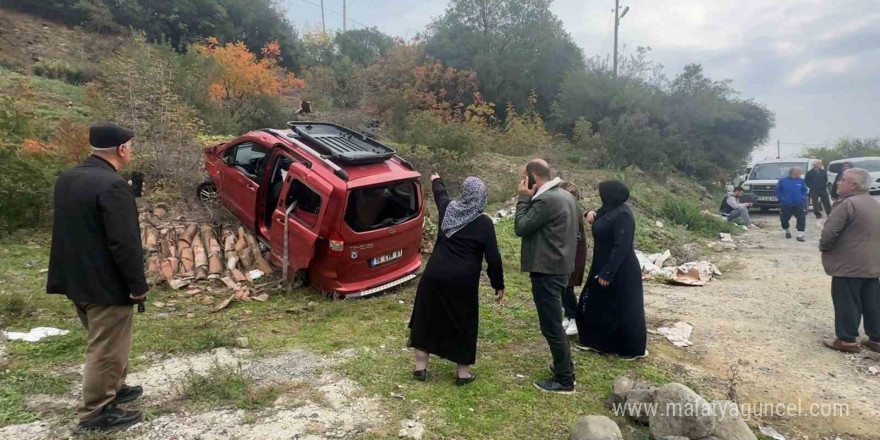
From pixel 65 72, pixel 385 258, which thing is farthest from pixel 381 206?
pixel 65 72

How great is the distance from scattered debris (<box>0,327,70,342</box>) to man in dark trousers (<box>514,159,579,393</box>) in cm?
435

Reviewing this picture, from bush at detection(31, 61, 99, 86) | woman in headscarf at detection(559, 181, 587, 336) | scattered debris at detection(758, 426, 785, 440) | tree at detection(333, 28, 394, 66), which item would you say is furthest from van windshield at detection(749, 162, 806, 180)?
bush at detection(31, 61, 99, 86)

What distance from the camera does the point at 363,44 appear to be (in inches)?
1335

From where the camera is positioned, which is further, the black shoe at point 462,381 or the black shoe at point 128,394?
the black shoe at point 462,381

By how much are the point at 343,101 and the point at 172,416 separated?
20302mm

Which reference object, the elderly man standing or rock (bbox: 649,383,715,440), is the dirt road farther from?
the elderly man standing

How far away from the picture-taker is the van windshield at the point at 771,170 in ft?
50.9

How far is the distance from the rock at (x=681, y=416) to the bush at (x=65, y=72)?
20.4 metres

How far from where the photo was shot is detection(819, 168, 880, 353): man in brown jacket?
480 centimetres

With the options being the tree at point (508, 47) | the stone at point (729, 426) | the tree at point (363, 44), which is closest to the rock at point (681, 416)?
the stone at point (729, 426)

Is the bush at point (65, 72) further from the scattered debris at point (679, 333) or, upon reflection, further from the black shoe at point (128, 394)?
the scattered debris at point (679, 333)

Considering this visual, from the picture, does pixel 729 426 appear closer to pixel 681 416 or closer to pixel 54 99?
pixel 681 416

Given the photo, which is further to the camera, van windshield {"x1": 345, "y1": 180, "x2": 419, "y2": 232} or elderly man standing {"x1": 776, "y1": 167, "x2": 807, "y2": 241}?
elderly man standing {"x1": 776, "y1": 167, "x2": 807, "y2": 241}

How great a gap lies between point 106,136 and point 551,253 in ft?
10.5
